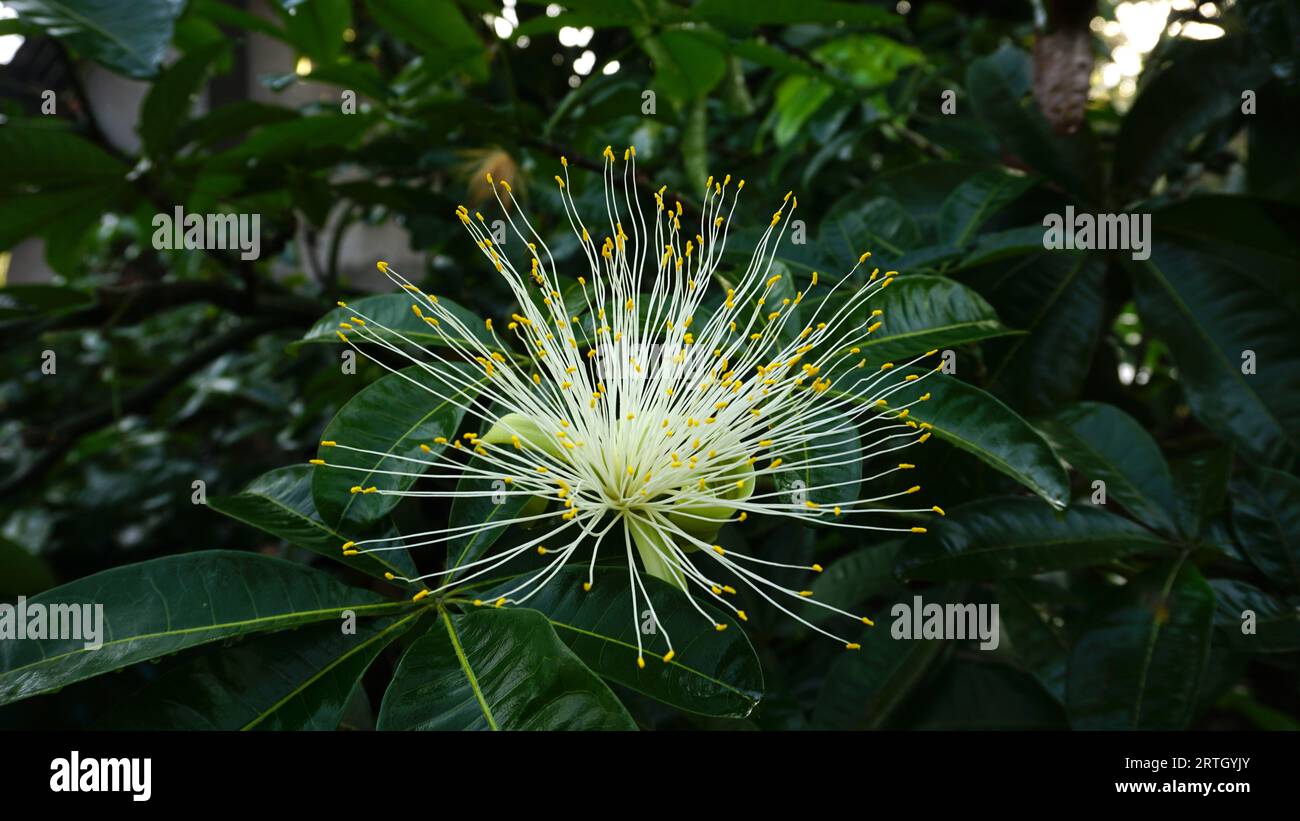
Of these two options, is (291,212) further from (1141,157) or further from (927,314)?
(1141,157)

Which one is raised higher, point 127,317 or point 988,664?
point 127,317

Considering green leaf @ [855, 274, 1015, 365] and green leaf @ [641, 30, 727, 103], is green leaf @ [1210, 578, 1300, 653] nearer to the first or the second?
green leaf @ [855, 274, 1015, 365]

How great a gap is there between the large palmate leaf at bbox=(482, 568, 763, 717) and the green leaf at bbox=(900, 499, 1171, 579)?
1.29 feet

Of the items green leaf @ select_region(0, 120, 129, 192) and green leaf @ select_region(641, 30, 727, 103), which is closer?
green leaf @ select_region(0, 120, 129, 192)

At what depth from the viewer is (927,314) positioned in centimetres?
120

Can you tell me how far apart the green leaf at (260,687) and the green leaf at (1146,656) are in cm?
99

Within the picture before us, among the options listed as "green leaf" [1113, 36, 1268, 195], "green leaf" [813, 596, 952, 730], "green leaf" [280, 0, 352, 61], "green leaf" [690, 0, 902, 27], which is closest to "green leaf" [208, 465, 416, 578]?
"green leaf" [813, 596, 952, 730]

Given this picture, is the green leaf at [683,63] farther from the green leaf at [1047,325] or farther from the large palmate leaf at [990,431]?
the large palmate leaf at [990,431]

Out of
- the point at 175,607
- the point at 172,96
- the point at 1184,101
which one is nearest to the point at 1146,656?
the point at 1184,101

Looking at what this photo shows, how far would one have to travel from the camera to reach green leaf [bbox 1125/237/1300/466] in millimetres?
1464

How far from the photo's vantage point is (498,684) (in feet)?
2.99

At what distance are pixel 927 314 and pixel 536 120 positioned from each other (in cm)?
109
